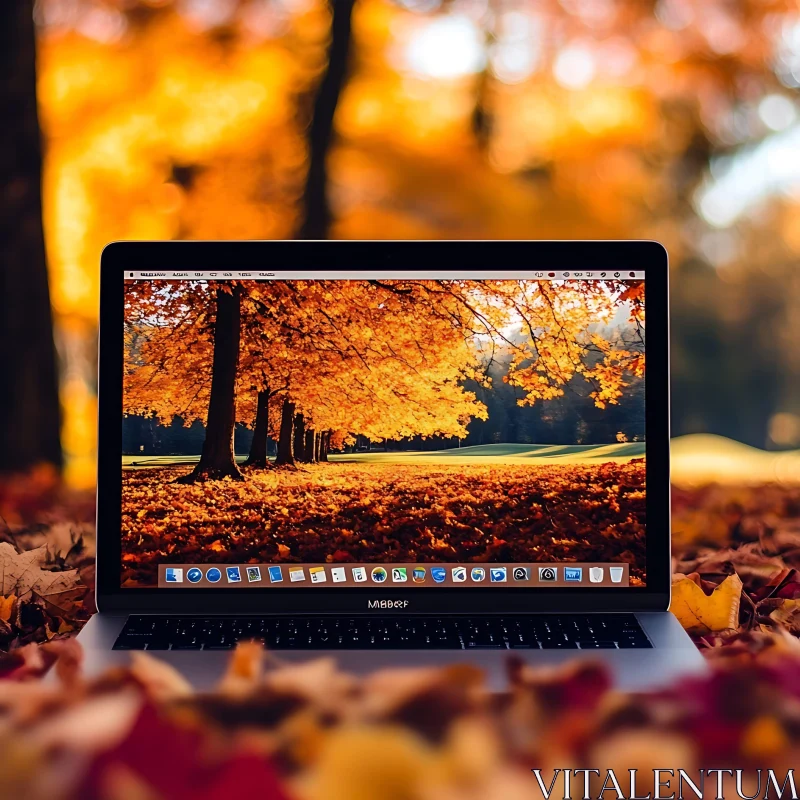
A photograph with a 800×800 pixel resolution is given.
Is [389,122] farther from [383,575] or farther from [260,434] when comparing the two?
[383,575]

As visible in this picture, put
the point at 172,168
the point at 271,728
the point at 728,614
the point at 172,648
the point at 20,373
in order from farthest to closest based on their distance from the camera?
1. the point at 172,168
2. the point at 20,373
3. the point at 728,614
4. the point at 172,648
5. the point at 271,728

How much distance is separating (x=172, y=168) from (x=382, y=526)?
213 cm

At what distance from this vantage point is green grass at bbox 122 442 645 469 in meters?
1.16

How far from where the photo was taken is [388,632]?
3.45 ft

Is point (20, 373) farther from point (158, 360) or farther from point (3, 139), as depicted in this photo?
point (158, 360)

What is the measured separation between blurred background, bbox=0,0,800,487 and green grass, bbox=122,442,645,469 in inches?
63.6

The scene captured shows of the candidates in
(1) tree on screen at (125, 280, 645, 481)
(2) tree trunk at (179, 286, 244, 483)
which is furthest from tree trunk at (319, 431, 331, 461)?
(2) tree trunk at (179, 286, 244, 483)

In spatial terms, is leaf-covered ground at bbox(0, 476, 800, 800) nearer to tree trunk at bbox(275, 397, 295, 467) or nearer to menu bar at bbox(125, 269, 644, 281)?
tree trunk at bbox(275, 397, 295, 467)

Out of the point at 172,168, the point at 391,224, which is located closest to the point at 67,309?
the point at 172,168

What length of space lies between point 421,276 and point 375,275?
0.26ft

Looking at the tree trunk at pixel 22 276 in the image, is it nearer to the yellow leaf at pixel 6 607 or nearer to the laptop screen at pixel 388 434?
the yellow leaf at pixel 6 607

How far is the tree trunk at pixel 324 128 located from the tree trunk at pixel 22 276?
3.16 feet

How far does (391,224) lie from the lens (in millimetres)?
2822

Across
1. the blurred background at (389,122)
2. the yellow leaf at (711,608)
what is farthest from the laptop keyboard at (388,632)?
the blurred background at (389,122)
